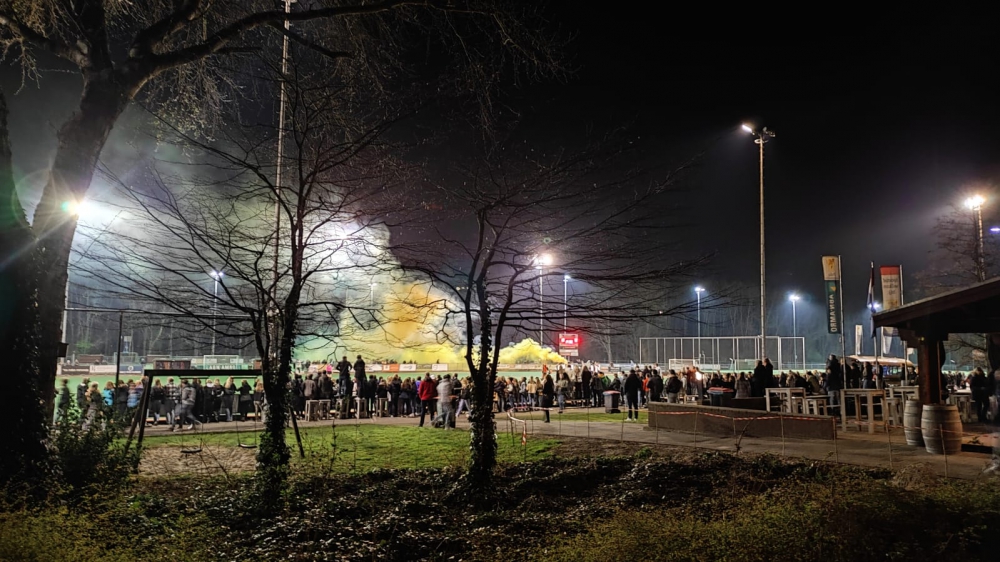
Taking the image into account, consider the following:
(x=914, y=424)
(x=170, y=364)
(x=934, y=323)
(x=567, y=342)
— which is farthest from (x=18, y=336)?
(x=914, y=424)

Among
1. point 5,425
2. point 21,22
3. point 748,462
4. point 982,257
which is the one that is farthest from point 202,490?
point 982,257

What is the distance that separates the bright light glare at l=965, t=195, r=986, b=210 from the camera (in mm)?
30567

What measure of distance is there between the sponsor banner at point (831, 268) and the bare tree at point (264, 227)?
23.9 m

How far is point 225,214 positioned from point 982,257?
118 feet

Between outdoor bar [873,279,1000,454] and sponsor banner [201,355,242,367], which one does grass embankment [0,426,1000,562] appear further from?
sponsor banner [201,355,242,367]

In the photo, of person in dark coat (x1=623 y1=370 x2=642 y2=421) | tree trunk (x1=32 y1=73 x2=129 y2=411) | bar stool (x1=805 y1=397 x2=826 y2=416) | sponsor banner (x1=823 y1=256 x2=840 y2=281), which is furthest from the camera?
sponsor banner (x1=823 y1=256 x2=840 y2=281)

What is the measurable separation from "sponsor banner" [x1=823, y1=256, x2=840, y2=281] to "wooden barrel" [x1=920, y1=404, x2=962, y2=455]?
15654mm

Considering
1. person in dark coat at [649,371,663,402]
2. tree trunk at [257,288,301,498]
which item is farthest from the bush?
person in dark coat at [649,371,663,402]

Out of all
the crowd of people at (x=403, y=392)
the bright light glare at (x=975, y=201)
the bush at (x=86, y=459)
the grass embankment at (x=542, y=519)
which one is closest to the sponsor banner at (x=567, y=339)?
the grass embankment at (x=542, y=519)

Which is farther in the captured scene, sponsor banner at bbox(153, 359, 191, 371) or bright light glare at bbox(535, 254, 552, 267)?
sponsor banner at bbox(153, 359, 191, 371)

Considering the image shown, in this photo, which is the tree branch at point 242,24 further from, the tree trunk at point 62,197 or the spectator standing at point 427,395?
the spectator standing at point 427,395

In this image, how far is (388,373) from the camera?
45438mm

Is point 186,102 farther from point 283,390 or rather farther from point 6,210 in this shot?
point 283,390

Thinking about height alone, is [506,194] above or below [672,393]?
above
